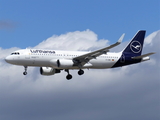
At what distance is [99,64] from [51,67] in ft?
29.6

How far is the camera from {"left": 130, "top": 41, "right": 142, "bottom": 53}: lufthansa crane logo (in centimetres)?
8344

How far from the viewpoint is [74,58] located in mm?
74375

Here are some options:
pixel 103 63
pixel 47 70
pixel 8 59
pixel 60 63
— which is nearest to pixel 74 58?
pixel 60 63

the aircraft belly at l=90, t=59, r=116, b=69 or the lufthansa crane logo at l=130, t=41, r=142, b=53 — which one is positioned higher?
the lufthansa crane logo at l=130, t=41, r=142, b=53

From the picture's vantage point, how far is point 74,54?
75.8 meters

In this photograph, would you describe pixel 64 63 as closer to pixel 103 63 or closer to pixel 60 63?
pixel 60 63

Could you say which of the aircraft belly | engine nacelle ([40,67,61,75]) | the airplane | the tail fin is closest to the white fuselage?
the airplane

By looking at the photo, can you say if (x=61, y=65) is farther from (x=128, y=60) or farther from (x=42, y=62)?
(x=128, y=60)

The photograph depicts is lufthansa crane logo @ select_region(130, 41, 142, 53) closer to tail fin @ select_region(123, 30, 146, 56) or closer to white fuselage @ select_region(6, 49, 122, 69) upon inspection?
tail fin @ select_region(123, 30, 146, 56)

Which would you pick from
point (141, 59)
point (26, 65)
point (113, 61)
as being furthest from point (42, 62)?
point (141, 59)

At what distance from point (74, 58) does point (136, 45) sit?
1591 cm

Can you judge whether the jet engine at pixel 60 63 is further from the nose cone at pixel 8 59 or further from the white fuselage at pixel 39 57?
the nose cone at pixel 8 59

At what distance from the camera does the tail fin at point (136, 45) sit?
82.8 meters

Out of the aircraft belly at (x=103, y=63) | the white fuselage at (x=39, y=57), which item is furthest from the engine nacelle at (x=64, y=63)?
the aircraft belly at (x=103, y=63)
